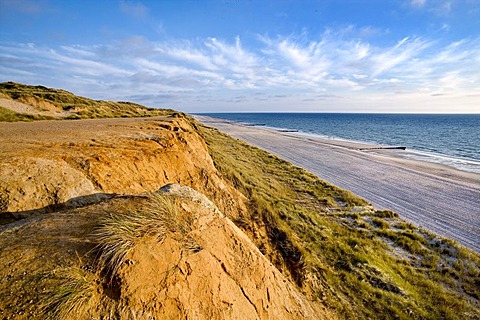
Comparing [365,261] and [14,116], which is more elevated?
[14,116]

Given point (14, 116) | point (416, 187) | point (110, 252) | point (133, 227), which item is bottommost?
point (416, 187)

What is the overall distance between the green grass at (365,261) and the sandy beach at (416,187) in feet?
9.66

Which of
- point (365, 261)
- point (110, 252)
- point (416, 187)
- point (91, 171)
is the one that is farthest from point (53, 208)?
point (416, 187)

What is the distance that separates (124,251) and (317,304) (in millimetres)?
6475

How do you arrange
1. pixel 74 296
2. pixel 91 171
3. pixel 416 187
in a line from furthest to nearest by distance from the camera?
pixel 416 187 < pixel 91 171 < pixel 74 296

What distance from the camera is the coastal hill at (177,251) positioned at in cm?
297

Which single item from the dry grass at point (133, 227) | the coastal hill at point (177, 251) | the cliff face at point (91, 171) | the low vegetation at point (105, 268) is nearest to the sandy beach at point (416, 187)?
the coastal hill at point (177, 251)

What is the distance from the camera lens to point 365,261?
10211 millimetres

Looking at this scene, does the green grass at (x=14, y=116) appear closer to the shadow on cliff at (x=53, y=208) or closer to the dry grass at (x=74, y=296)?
the shadow on cliff at (x=53, y=208)

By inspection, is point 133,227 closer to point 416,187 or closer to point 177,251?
point 177,251

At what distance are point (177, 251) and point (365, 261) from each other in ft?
31.1

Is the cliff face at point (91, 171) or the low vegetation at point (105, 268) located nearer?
the low vegetation at point (105, 268)

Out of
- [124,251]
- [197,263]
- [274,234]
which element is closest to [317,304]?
[274,234]

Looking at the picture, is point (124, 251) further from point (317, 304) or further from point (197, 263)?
point (317, 304)
